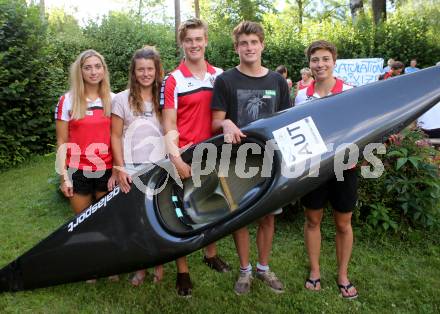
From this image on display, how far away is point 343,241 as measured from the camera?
2721 millimetres

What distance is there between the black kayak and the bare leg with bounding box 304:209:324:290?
418 millimetres

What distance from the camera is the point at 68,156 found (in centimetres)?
281

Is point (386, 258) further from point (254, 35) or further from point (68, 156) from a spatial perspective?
point (68, 156)

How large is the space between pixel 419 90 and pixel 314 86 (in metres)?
0.68

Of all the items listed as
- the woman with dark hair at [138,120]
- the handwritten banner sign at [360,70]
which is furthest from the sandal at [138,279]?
the handwritten banner sign at [360,70]

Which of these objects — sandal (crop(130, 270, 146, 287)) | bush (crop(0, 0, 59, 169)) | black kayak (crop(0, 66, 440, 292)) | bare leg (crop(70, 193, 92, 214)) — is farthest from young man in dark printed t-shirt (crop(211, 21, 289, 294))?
bush (crop(0, 0, 59, 169))

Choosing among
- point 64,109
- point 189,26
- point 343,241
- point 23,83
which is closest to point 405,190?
point 343,241

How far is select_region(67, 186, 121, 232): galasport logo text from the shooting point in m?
2.73

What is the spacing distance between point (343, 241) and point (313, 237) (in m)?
0.20

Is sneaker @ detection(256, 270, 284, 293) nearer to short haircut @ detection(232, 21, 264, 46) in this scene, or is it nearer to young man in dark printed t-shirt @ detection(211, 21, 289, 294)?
young man in dark printed t-shirt @ detection(211, 21, 289, 294)

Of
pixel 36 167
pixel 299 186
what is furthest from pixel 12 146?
pixel 299 186

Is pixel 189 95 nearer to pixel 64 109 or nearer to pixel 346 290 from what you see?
pixel 64 109

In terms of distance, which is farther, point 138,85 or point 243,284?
point 243,284

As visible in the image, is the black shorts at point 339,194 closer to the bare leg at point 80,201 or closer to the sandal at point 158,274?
the sandal at point 158,274
